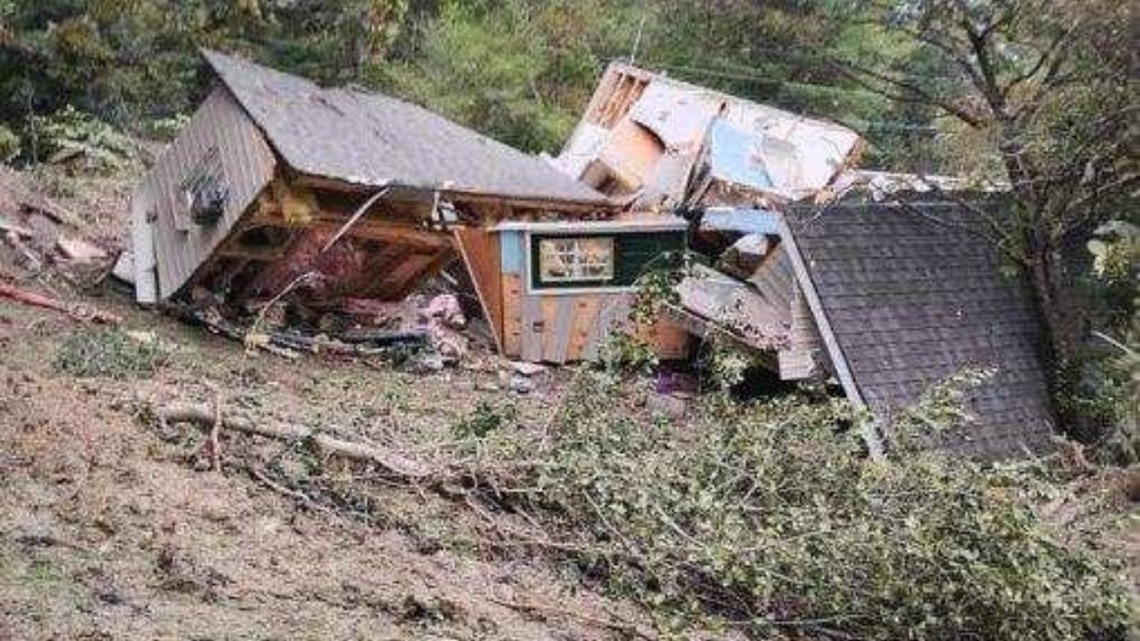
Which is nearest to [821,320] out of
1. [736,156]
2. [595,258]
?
[595,258]

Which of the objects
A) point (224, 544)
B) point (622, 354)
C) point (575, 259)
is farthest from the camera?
point (575, 259)

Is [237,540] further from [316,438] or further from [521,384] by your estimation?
[521,384]

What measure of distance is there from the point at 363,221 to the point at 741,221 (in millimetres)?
4612

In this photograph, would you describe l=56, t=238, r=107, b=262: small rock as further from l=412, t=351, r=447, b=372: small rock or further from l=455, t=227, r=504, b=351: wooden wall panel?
l=455, t=227, r=504, b=351: wooden wall panel

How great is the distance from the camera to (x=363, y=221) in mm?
11930

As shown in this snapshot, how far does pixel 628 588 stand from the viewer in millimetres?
5926

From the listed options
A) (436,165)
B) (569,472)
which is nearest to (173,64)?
(436,165)

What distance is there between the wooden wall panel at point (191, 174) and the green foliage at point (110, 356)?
6.49 ft

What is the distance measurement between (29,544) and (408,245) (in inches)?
322

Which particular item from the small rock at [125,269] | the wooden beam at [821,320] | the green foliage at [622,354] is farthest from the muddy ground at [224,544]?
the small rock at [125,269]

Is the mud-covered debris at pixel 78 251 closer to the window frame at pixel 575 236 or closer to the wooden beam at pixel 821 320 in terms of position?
the window frame at pixel 575 236

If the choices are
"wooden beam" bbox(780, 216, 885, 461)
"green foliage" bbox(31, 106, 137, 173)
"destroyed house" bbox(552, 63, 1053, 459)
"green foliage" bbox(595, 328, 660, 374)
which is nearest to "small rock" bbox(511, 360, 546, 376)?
"destroyed house" bbox(552, 63, 1053, 459)

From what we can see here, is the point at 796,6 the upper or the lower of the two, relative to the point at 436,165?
upper

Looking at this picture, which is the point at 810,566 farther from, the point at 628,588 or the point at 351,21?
the point at 351,21
